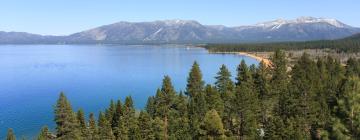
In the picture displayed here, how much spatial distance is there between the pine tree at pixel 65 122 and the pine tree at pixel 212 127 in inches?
759

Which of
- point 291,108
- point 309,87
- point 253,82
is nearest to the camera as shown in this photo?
point 291,108

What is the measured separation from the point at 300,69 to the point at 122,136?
3510 cm

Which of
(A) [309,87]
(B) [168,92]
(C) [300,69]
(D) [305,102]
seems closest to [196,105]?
(B) [168,92]

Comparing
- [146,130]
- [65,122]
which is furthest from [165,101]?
[65,122]

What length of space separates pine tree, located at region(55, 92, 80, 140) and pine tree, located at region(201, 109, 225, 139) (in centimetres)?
1928

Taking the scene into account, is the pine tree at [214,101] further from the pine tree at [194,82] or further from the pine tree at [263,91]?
the pine tree at [194,82]

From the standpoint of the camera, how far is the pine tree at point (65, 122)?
148 feet

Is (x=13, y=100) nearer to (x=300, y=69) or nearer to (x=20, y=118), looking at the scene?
(x=20, y=118)

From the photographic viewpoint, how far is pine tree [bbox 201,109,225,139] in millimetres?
30953

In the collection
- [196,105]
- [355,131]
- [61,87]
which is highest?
[355,131]

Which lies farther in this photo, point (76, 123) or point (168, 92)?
point (168, 92)

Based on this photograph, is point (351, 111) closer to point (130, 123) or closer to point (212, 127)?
point (212, 127)

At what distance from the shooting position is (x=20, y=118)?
264 feet

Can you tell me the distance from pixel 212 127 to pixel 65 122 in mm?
21480
